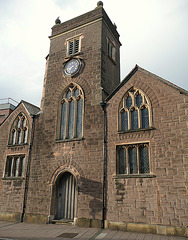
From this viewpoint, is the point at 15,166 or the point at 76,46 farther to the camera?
the point at 76,46

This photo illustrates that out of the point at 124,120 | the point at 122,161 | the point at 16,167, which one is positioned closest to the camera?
the point at 122,161

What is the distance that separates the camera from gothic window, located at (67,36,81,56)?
17.4m

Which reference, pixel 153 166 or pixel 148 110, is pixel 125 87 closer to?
pixel 148 110

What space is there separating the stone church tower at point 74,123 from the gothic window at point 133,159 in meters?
1.20

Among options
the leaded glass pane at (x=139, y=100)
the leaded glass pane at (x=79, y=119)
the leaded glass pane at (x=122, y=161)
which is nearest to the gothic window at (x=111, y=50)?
the leaded glass pane at (x=79, y=119)

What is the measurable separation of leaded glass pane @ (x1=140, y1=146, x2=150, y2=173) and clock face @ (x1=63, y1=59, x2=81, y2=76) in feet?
25.8

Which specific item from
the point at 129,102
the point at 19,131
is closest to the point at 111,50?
the point at 129,102

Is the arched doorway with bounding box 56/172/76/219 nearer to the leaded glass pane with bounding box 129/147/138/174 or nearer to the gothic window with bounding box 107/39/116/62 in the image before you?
the leaded glass pane with bounding box 129/147/138/174

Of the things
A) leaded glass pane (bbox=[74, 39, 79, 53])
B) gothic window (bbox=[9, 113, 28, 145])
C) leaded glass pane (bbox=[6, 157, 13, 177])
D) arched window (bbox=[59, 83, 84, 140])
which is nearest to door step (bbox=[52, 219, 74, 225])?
arched window (bbox=[59, 83, 84, 140])

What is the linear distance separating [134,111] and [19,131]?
9378mm

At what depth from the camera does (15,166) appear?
53.8ft

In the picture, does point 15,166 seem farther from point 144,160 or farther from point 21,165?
point 144,160

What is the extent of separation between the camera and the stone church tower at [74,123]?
1324 centimetres

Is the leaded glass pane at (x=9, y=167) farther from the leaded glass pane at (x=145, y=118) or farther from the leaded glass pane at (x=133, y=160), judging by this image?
the leaded glass pane at (x=145, y=118)
